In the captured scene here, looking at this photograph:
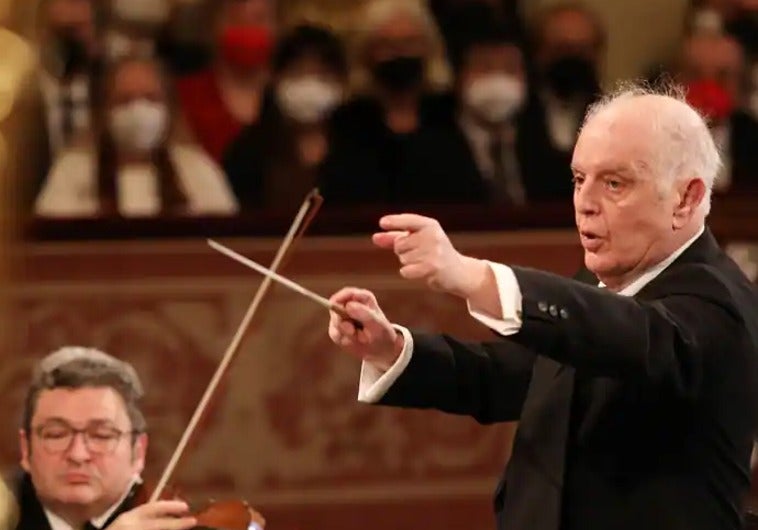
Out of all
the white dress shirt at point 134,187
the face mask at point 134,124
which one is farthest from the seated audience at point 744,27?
the face mask at point 134,124

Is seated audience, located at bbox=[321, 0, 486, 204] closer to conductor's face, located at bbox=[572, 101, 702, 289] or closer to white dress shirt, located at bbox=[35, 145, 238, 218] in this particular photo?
white dress shirt, located at bbox=[35, 145, 238, 218]

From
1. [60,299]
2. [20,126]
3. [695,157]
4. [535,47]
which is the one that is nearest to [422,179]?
[535,47]

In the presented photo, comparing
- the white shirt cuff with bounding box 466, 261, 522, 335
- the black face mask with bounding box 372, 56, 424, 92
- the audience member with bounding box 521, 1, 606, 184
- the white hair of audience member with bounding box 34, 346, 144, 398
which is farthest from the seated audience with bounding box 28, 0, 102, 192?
the white shirt cuff with bounding box 466, 261, 522, 335

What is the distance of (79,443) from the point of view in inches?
91.1

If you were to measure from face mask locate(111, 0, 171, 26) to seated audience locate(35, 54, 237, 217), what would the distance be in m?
0.27

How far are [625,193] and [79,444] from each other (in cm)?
112

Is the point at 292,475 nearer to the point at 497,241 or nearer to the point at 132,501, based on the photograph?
the point at 497,241

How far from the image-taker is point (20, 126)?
490 mm

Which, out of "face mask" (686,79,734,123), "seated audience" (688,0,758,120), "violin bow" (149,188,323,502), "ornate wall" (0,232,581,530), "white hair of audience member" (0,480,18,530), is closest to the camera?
"white hair of audience member" (0,480,18,530)

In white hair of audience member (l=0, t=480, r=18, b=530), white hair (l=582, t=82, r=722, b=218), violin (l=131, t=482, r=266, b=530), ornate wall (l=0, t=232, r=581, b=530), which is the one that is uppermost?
white hair of audience member (l=0, t=480, r=18, b=530)

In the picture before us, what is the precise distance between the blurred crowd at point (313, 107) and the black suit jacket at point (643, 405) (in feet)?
7.26

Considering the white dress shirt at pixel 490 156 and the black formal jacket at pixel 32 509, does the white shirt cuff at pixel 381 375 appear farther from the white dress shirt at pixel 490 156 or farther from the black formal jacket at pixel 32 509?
the white dress shirt at pixel 490 156

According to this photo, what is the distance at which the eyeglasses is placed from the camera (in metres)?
2.31

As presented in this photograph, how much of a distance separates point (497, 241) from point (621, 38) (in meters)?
1.50
